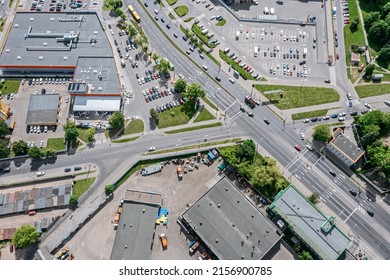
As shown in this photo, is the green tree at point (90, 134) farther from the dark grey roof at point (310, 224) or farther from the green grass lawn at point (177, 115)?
the dark grey roof at point (310, 224)

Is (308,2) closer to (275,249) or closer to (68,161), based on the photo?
(275,249)

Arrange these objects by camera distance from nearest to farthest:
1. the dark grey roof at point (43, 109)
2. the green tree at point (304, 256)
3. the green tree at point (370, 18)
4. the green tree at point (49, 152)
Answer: the green tree at point (304, 256), the green tree at point (49, 152), the dark grey roof at point (43, 109), the green tree at point (370, 18)

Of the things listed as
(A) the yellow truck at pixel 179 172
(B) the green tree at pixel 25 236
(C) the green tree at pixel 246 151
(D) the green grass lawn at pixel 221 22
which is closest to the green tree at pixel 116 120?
(A) the yellow truck at pixel 179 172

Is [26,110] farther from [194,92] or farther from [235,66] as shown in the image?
[235,66]

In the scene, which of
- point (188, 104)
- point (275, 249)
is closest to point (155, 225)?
point (275, 249)

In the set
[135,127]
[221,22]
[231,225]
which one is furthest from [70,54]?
[231,225]

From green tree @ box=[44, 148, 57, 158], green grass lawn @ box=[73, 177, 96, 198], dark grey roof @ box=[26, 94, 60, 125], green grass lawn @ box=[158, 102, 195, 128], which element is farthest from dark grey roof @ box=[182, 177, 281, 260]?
dark grey roof @ box=[26, 94, 60, 125]

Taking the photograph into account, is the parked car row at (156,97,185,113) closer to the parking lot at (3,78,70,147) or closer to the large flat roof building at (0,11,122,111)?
the large flat roof building at (0,11,122,111)
